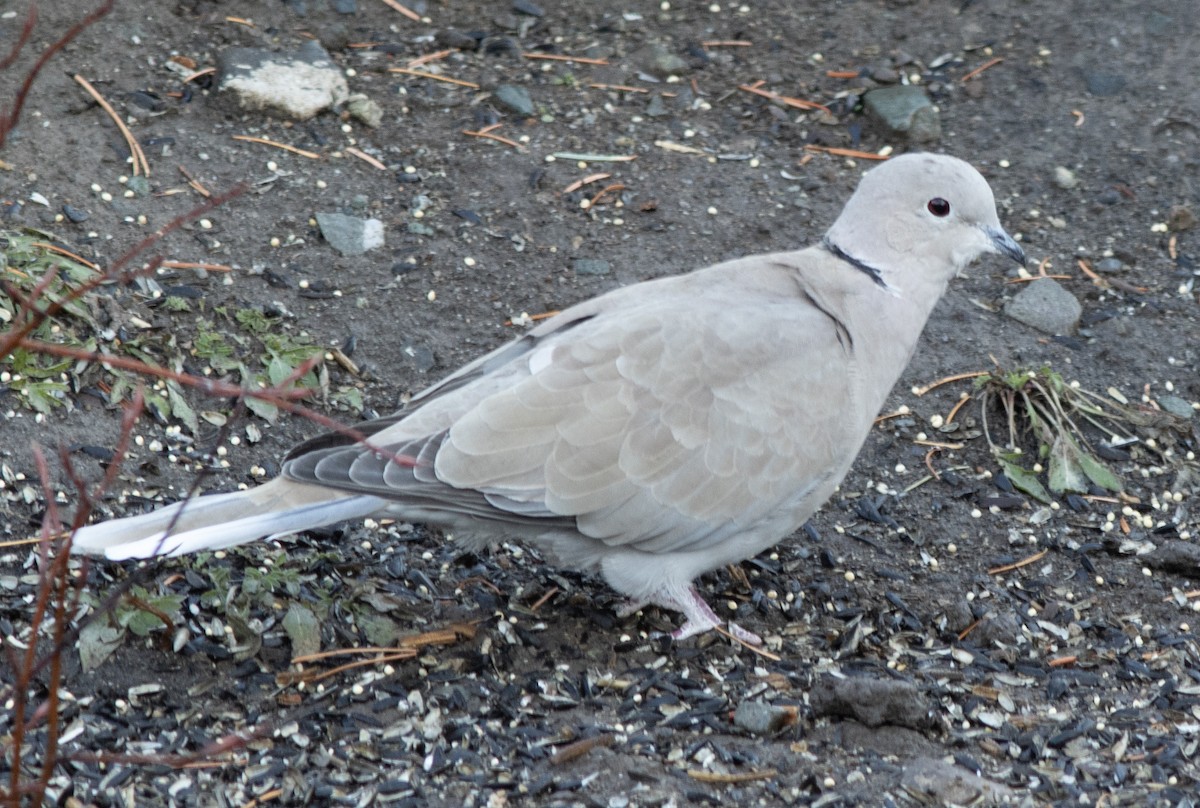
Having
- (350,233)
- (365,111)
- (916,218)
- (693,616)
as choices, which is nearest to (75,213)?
(350,233)

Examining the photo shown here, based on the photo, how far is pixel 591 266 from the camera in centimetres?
562

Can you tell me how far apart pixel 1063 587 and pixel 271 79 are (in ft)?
12.9

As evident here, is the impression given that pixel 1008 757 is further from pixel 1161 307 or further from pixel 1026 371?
pixel 1161 307

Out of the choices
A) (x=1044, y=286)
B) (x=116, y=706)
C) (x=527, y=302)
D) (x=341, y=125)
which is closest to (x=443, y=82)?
(x=341, y=125)

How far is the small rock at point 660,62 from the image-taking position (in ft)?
22.2

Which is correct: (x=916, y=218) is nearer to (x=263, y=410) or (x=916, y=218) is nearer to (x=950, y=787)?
(x=950, y=787)

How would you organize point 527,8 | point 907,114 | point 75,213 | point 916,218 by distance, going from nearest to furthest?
point 916,218
point 75,213
point 907,114
point 527,8

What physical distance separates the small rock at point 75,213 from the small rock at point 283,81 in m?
1.05

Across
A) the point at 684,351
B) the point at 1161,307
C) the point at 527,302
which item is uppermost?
the point at 684,351

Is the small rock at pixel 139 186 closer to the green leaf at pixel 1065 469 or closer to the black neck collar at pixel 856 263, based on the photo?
the black neck collar at pixel 856 263

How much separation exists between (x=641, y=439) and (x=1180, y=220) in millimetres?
3442

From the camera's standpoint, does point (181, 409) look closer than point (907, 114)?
Yes

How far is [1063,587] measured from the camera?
4473 millimetres

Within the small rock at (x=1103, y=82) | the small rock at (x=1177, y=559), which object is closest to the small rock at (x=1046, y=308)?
the small rock at (x=1177, y=559)
